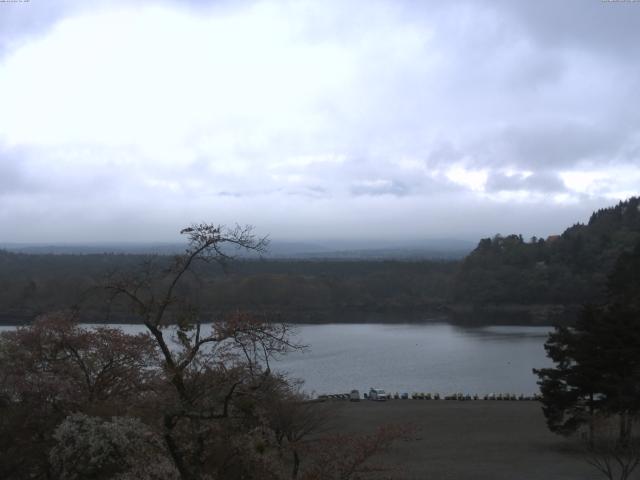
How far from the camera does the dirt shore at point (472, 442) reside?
11073mm

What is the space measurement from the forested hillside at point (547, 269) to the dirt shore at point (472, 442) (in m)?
31.4

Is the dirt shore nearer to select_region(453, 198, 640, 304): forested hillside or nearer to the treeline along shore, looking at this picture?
the treeline along shore

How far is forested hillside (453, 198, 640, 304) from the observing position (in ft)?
163

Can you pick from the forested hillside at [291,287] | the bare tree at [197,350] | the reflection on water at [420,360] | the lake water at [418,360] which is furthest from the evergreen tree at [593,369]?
the forested hillside at [291,287]

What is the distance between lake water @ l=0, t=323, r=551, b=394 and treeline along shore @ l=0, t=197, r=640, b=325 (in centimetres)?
731

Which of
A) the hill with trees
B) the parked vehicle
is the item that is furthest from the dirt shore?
the hill with trees

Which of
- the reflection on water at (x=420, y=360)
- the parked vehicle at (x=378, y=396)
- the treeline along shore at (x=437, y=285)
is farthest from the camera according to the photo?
the treeline along shore at (x=437, y=285)

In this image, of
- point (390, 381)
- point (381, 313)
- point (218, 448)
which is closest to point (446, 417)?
point (390, 381)

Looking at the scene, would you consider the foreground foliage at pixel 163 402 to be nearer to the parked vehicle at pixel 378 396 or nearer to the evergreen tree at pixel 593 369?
the evergreen tree at pixel 593 369

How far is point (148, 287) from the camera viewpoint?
15.1ft

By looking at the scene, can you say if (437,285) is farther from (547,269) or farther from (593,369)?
(593,369)

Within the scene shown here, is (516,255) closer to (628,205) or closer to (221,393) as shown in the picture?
(628,205)

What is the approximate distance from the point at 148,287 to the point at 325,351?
25.9 metres

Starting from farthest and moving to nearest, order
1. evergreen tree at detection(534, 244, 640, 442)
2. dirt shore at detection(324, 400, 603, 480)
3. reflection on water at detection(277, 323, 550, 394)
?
reflection on water at detection(277, 323, 550, 394), evergreen tree at detection(534, 244, 640, 442), dirt shore at detection(324, 400, 603, 480)
